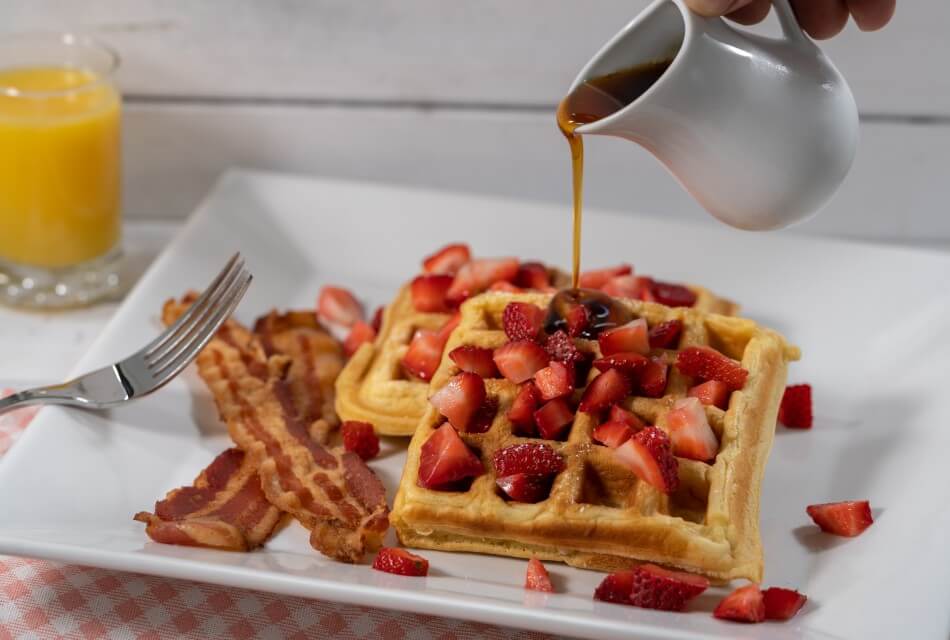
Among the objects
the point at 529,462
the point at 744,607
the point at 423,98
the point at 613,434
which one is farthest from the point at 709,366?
the point at 423,98

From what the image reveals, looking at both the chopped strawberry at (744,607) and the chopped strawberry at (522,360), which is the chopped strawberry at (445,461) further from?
the chopped strawberry at (744,607)

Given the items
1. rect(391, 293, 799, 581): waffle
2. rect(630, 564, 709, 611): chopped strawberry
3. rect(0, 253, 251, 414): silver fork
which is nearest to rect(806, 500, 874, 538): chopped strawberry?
rect(391, 293, 799, 581): waffle

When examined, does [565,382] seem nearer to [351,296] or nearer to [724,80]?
[724,80]

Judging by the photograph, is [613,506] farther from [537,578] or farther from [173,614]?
[173,614]

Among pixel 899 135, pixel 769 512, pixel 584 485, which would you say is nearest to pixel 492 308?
pixel 584 485

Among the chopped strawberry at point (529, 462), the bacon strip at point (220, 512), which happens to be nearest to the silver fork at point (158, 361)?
the bacon strip at point (220, 512)

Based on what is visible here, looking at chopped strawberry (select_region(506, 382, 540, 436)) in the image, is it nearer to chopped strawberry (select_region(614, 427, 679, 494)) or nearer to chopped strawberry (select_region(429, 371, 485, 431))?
chopped strawberry (select_region(429, 371, 485, 431))
